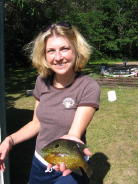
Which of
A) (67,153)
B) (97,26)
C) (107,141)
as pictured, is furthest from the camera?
(97,26)

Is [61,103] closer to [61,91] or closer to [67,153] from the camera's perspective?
[61,91]

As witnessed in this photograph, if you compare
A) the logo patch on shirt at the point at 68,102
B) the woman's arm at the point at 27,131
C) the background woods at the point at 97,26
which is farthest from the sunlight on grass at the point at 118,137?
the background woods at the point at 97,26

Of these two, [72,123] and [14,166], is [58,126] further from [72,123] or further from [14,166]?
[14,166]

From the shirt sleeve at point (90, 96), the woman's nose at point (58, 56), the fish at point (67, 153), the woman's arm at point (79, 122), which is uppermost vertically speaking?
the woman's nose at point (58, 56)

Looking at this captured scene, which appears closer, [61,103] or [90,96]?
[90,96]

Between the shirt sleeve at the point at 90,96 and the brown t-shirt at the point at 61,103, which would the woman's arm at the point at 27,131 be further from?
the shirt sleeve at the point at 90,96

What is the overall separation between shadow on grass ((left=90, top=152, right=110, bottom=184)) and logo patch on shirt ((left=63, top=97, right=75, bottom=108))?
11.4 ft

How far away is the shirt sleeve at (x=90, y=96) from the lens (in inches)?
106

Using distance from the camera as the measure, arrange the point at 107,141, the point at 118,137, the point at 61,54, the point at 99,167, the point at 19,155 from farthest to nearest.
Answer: the point at 118,137
the point at 107,141
the point at 19,155
the point at 99,167
the point at 61,54

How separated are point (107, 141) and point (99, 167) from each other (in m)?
1.52

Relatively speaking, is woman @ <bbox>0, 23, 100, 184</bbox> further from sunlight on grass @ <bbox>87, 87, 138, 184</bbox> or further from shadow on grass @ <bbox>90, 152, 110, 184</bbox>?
sunlight on grass @ <bbox>87, 87, 138, 184</bbox>

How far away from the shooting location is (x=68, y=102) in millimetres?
2799

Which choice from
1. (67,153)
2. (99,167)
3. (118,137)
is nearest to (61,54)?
(67,153)

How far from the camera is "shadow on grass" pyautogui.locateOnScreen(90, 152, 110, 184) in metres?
6.37
